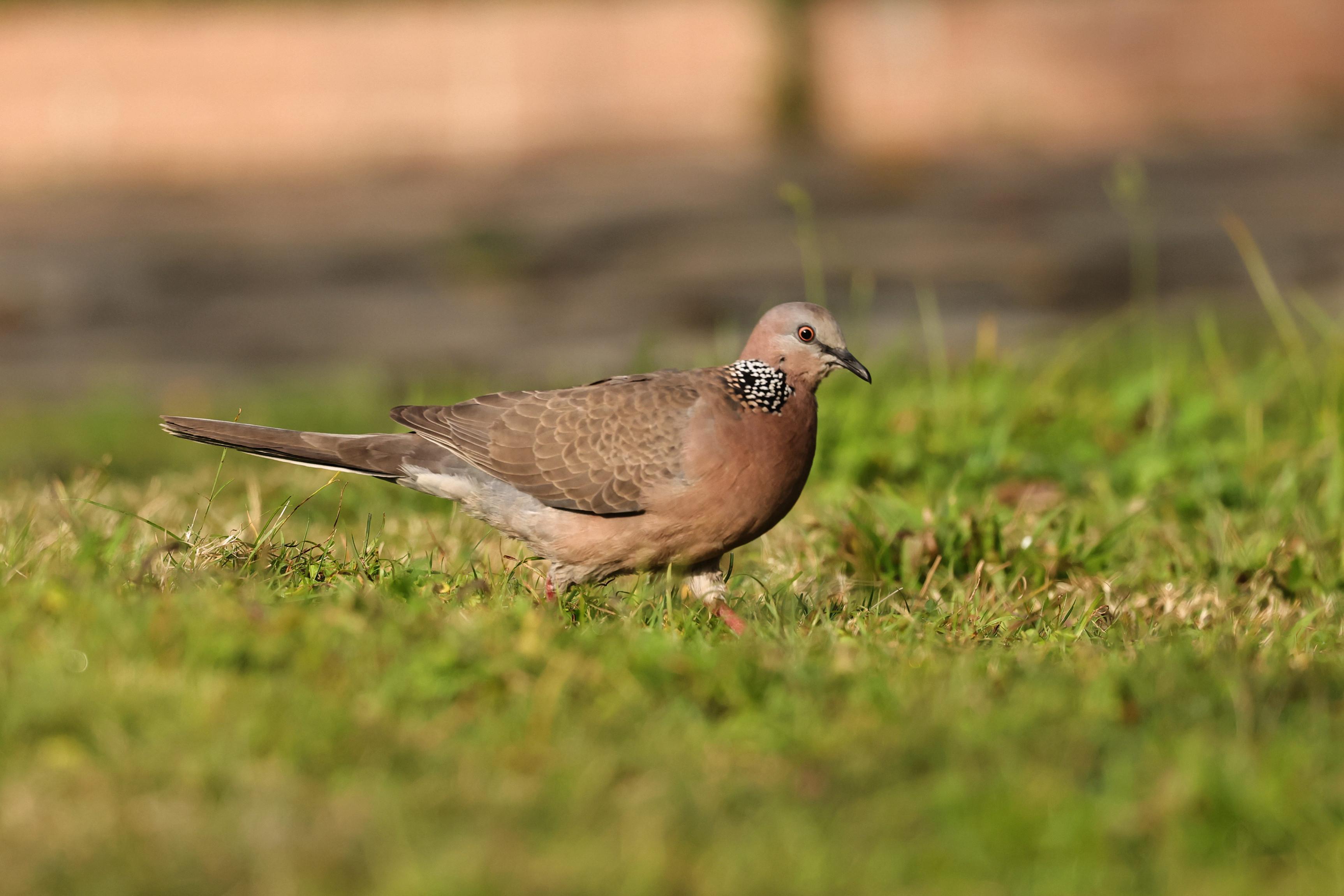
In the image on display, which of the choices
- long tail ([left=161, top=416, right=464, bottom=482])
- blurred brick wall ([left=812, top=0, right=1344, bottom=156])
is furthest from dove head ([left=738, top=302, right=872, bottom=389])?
blurred brick wall ([left=812, top=0, right=1344, bottom=156])

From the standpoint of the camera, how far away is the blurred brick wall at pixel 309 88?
23438 mm

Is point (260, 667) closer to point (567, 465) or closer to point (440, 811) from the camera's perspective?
point (440, 811)

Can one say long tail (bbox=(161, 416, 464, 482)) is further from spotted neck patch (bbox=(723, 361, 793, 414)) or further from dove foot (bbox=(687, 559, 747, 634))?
spotted neck patch (bbox=(723, 361, 793, 414))

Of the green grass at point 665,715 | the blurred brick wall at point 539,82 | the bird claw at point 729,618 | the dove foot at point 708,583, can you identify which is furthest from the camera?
the blurred brick wall at point 539,82

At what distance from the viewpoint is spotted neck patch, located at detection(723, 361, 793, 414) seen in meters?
4.53

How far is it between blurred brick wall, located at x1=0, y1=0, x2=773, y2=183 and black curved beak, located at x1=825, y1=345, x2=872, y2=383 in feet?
63.0

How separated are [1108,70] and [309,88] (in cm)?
1273

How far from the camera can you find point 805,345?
4.66m

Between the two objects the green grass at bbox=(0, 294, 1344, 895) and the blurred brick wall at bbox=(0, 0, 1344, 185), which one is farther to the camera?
the blurred brick wall at bbox=(0, 0, 1344, 185)

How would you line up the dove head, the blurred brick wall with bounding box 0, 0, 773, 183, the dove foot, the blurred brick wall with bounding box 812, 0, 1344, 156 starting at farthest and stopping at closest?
the blurred brick wall with bounding box 0, 0, 773, 183
the blurred brick wall with bounding box 812, 0, 1344, 156
the dove head
the dove foot

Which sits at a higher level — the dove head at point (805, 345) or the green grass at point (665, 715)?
the dove head at point (805, 345)

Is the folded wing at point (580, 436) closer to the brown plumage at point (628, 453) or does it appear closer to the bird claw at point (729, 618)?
the brown plumage at point (628, 453)

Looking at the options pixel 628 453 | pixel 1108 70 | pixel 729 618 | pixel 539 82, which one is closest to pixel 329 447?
pixel 628 453

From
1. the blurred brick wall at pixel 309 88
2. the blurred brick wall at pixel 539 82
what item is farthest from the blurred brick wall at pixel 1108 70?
the blurred brick wall at pixel 309 88
